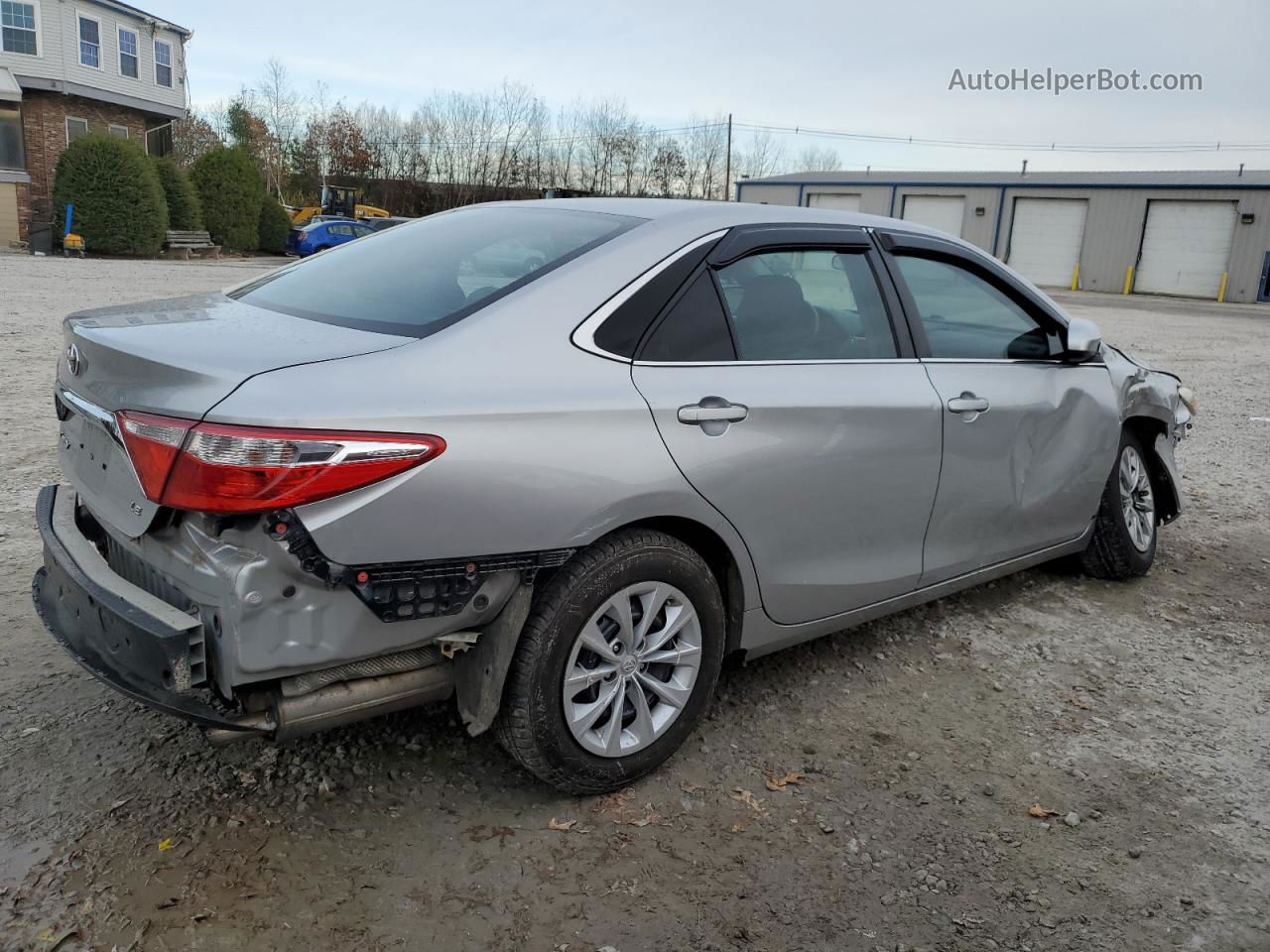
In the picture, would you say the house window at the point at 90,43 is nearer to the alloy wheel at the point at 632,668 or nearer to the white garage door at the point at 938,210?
the white garage door at the point at 938,210

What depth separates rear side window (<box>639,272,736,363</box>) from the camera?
119 inches

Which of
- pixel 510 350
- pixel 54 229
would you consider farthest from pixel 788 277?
pixel 54 229

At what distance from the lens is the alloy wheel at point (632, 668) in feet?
9.50

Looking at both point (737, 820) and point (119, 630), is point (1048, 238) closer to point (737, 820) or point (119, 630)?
point (737, 820)

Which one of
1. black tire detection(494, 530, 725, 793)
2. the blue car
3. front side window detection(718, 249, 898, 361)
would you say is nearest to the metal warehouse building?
the blue car

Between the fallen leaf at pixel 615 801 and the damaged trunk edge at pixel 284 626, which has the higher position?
the damaged trunk edge at pixel 284 626

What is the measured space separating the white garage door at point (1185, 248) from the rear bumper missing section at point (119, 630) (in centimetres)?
4031

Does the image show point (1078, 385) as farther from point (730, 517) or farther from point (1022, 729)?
point (730, 517)

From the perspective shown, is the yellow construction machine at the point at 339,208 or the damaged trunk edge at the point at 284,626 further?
the yellow construction machine at the point at 339,208

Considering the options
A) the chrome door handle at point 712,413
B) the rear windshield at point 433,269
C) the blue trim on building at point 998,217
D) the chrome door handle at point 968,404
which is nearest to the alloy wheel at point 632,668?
the chrome door handle at point 712,413

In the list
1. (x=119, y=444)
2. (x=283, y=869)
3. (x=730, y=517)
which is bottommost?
(x=283, y=869)

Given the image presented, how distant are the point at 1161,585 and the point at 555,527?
3756mm

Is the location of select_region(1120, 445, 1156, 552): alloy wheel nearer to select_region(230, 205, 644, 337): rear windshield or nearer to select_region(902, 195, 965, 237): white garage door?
select_region(230, 205, 644, 337): rear windshield

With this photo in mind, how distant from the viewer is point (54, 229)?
90.6 ft
